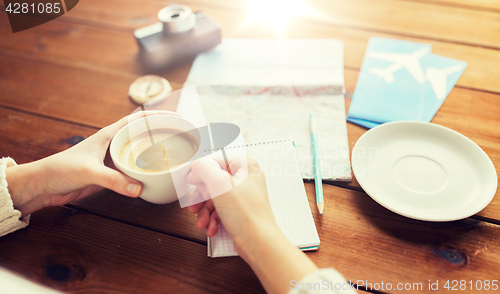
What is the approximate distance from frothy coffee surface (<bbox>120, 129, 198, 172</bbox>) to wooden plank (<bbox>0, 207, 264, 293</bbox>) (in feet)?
0.37

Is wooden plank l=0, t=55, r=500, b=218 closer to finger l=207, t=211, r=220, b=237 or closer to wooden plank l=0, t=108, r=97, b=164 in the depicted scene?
wooden plank l=0, t=108, r=97, b=164

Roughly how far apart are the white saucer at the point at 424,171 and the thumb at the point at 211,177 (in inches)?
8.7

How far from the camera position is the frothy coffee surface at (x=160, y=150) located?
19.9 inches

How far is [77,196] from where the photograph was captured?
56 centimetres

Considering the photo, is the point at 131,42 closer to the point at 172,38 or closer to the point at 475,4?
the point at 172,38

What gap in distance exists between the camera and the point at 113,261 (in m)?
0.49

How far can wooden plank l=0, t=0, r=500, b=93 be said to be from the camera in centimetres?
82

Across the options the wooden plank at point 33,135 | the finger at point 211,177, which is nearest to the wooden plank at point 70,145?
the wooden plank at point 33,135

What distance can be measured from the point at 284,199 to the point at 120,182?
26 centimetres

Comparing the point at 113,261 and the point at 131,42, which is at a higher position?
the point at 131,42

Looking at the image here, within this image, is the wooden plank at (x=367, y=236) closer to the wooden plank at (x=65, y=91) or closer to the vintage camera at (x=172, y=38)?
the wooden plank at (x=65, y=91)

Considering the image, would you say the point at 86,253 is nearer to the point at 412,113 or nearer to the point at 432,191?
the point at 432,191

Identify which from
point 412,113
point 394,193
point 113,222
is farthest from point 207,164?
point 412,113

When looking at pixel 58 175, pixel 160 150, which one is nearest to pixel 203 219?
→ pixel 160 150
